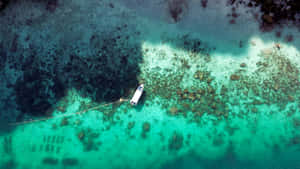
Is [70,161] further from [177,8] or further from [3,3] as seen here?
[177,8]

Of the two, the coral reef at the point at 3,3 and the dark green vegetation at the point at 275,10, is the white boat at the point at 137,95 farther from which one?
the coral reef at the point at 3,3

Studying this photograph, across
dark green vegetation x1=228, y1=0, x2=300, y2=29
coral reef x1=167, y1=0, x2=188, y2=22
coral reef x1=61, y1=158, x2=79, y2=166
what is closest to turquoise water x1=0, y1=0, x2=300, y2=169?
coral reef x1=61, y1=158, x2=79, y2=166

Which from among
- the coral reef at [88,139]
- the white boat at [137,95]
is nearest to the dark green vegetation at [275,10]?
the white boat at [137,95]

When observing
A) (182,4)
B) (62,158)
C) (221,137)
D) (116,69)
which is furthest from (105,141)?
(182,4)

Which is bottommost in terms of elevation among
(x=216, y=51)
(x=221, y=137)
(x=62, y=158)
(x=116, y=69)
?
(x=62, y=158)

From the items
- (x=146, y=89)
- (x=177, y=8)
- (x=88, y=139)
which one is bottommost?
(x=88, y=139)

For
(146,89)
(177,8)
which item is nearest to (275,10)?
(177,8)

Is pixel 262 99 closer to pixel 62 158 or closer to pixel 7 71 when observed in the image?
pixel 62 158

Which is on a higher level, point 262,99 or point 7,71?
point 262,99

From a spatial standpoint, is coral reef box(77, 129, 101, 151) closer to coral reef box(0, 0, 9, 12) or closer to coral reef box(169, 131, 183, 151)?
coral reef box(169, 131, 183, 151)
